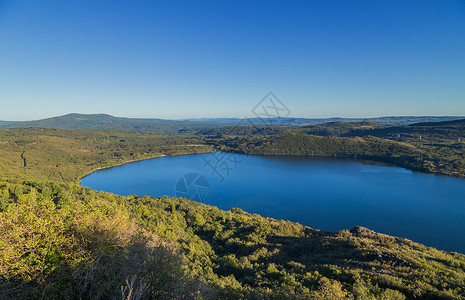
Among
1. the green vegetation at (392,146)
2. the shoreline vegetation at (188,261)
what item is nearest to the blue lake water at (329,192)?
the green vegetation at (392,146)

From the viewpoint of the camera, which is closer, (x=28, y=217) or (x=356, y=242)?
(x=28, y=217)

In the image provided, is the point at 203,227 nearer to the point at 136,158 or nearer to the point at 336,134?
the point at 136,158

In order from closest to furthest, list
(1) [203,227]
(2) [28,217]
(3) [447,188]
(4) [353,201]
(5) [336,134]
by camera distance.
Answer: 1. (2) [28,217]
2. (1) [203,227]
3. (4) [353,201]
4. (3) [447,188]
5. (5) [336,134]

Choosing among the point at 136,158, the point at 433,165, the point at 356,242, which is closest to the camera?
the point at 356,242

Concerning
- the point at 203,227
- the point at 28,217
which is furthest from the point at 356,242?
the point at 28,217

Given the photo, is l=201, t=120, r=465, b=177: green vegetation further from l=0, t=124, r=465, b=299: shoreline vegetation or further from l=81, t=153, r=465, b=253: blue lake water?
l=0, t=124, r=465, b=299: shoreline vegetation

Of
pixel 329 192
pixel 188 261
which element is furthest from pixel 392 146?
pixel 188 261

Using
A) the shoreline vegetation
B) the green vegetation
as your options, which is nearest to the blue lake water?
the green vegetation

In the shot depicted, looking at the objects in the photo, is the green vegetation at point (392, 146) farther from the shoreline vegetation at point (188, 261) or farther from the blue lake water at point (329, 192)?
the shoreline vegetation at point (188, 261)
